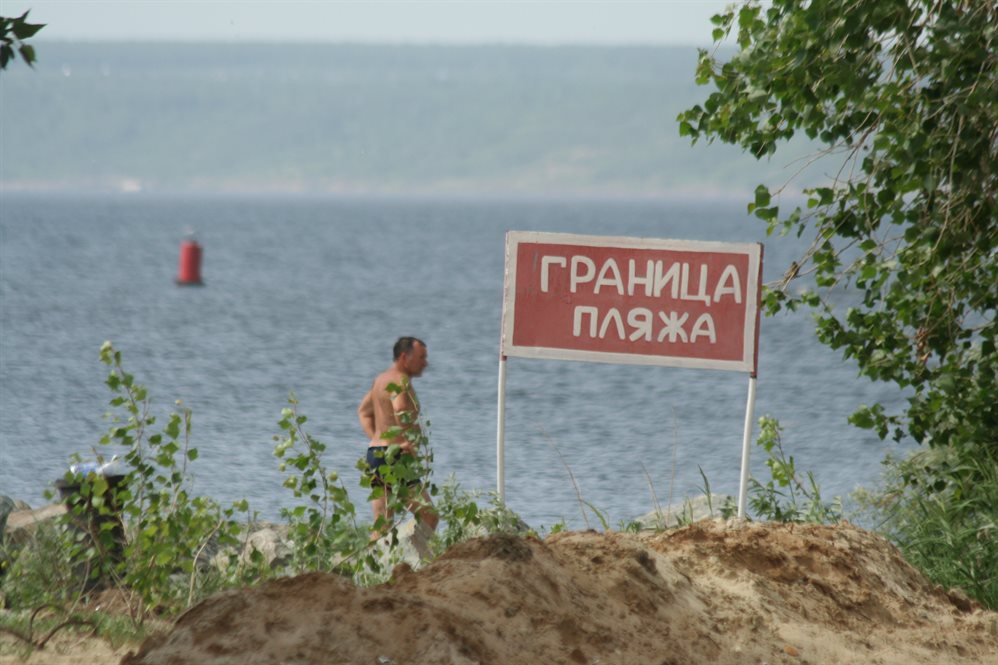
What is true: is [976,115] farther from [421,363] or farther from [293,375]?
[293,375]

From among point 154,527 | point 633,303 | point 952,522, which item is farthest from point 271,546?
point 952,522

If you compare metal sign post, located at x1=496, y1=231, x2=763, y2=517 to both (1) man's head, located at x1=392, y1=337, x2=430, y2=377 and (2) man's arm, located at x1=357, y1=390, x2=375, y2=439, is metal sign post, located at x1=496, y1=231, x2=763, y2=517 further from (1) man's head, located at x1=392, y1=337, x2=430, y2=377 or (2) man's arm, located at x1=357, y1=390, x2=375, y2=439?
(2) man's arm, located at x1=357, y1=390, x2=375, y2=439

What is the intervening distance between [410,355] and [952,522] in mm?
4021

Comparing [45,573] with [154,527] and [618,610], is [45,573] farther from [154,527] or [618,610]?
[618,610]

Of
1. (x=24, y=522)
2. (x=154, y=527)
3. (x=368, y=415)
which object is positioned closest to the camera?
(x=154, y=527)

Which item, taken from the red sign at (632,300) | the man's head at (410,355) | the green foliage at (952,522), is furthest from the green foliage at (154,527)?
the green foliage at (952,522)

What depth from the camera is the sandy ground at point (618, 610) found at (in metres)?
4.60

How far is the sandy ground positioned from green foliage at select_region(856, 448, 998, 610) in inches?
30.5

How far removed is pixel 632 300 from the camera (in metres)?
7.25

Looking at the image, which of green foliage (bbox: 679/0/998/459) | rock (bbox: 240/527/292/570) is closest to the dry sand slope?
green foliage (bbox: 679/0/998/459)

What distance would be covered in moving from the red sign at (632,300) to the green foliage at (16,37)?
294cm

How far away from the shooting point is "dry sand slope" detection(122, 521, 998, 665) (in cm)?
460

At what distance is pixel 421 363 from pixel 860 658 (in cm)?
529

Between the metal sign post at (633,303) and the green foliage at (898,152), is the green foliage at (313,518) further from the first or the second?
the green foliage at (898,152)
